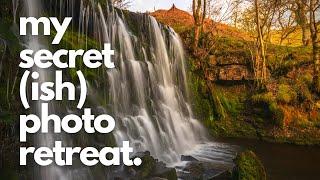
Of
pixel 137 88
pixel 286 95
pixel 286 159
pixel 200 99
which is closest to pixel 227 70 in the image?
pixel 200 99

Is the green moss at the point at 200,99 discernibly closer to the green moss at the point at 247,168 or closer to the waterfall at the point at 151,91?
the waterfall at the point at 151,91

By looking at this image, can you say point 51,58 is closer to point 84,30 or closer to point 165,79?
point 84,30

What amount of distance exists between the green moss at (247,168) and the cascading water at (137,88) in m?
3.00

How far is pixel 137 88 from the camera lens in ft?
46.5

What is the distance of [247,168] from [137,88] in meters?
5.73

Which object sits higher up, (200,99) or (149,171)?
(200,99)

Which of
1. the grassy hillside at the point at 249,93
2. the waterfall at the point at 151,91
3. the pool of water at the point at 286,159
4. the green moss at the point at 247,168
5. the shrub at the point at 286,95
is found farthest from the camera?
the shrub at the point at 286,95

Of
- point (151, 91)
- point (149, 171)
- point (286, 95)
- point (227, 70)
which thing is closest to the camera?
point (149, 171)

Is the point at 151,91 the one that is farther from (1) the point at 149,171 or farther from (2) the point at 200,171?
(1) the point at 149,171

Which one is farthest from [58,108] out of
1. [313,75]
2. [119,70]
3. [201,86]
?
[313,75]

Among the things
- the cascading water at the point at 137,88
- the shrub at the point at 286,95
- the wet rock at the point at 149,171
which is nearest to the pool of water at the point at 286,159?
the cascading water at the point at 137,88

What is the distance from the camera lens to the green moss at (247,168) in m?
9.38

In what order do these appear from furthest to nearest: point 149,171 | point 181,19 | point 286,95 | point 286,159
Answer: point 181,19, point 286,95, point 286,159, point 149,171

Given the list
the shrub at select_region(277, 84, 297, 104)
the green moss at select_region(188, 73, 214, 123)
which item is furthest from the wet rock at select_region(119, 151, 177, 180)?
the shrub at select_region(277, 84, 297, 104)
